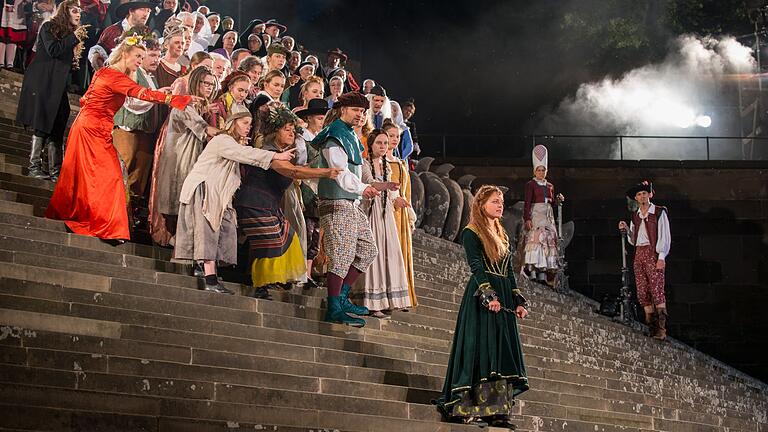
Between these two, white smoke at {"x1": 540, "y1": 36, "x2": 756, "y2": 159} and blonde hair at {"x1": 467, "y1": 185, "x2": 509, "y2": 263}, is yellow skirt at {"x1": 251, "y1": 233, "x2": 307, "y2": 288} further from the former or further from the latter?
white smoke at {"x1": 540, "y1": 36, "x2": 756, "y2": 159}

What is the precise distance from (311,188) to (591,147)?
1547 cm

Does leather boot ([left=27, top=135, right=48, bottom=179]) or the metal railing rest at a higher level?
the metal railing

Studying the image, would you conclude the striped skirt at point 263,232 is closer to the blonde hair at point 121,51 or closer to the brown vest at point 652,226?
the blonde hair at point 121,51

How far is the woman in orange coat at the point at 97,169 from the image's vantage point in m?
9.39

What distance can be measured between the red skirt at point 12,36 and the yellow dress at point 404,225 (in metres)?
5.12

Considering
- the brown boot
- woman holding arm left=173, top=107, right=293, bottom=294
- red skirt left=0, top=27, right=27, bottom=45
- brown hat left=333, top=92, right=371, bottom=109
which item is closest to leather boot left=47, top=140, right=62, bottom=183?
woman holding arm left=173, top=107, right=293, bottom=294

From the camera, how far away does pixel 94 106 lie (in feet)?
31.7

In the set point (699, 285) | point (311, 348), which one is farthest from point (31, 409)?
point (699, 285)

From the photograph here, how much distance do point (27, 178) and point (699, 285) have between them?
14.0 m

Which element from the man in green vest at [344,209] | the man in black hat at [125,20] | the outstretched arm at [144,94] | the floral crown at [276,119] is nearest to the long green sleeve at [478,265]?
the man in green vest at [344,209]

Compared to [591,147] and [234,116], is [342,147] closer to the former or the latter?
[234,116]

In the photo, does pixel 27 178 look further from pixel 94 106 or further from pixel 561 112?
pixel 561 112

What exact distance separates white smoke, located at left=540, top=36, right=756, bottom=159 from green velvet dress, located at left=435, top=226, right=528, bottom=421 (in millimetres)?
19159

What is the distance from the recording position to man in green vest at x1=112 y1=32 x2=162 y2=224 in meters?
10.7
